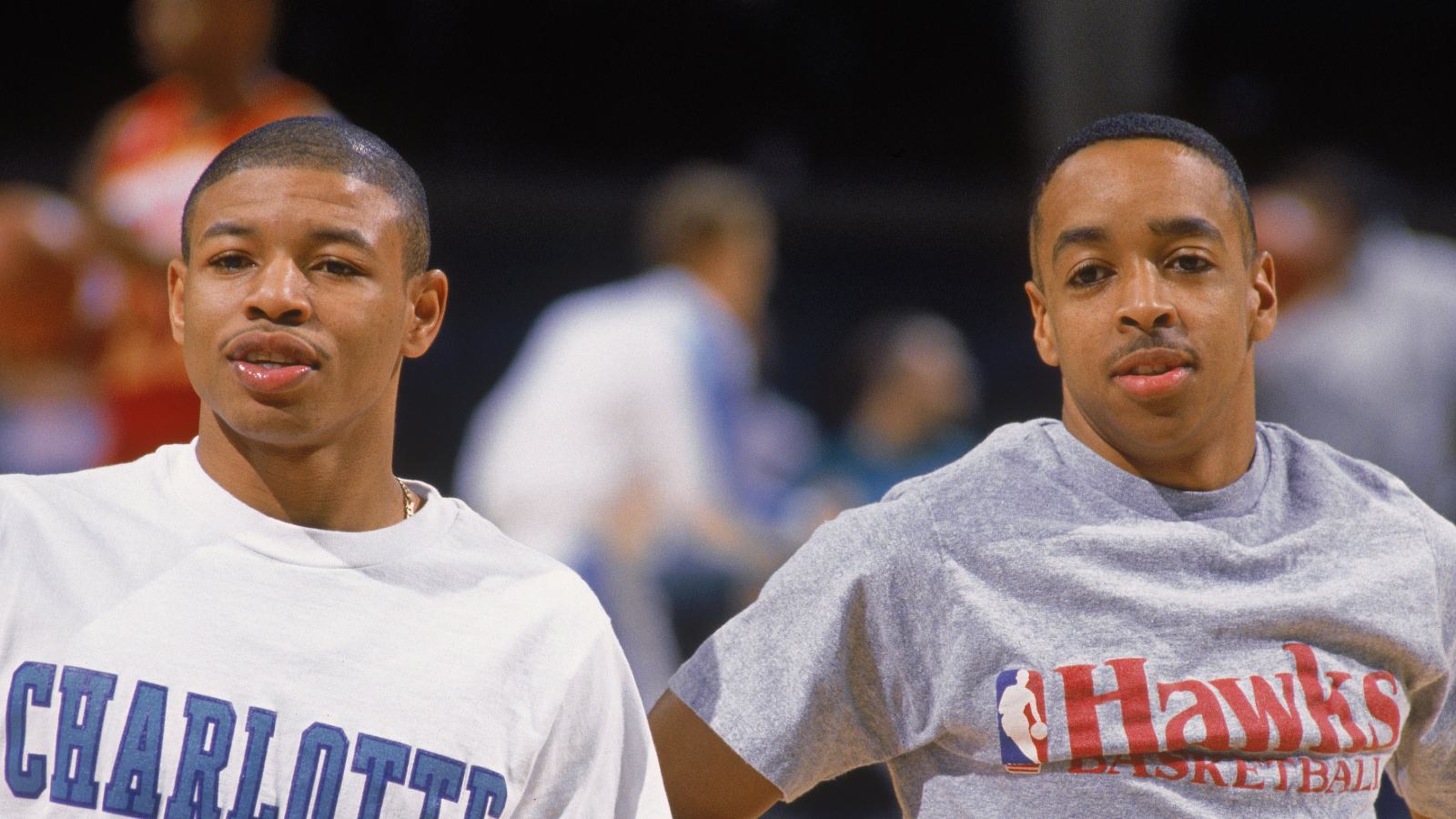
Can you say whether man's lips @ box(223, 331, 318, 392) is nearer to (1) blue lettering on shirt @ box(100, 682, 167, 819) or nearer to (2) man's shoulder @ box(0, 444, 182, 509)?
(2) man's shoulder @ box(0, 444, 182, 509)

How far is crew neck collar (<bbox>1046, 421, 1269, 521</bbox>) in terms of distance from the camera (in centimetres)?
170

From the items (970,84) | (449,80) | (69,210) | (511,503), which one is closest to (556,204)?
(449,80)

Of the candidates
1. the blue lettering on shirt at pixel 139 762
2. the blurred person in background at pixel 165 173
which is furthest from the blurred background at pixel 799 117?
the blue lettering on shirt at pixel 139 762

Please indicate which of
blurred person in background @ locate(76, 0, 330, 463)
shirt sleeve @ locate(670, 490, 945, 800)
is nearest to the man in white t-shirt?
shirt sleeve @ locate(670, 490, 945, 800)

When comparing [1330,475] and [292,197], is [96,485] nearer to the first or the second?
[292,197]

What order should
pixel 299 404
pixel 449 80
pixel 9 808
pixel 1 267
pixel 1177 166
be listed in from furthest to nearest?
pixel 449 80 → pixel 1 267 → pixel 1177 166 → pixel 299 404 → pixel 9 808

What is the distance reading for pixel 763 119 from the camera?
837cm

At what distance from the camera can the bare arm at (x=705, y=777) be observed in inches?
64.4

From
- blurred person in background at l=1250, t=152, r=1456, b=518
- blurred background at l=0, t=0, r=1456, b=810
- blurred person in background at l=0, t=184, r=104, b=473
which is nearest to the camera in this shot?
blurred person in background at l=1250, t=152, r=1456, b=518

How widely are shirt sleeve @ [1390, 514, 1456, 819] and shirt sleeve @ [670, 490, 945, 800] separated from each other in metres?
0.61

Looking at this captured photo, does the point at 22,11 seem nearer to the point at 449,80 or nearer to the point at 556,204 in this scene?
the point at 449,80

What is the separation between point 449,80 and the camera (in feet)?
26.0

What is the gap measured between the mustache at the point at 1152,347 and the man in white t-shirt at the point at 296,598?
634 mm

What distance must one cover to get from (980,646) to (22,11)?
7326 millimetres
